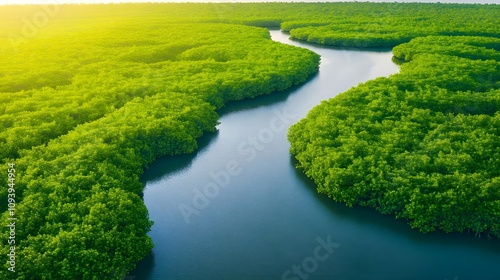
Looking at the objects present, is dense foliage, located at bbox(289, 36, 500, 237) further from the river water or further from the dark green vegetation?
the river water

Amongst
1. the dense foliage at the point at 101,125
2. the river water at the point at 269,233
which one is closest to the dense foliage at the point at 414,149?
the river water at the point at 269,233

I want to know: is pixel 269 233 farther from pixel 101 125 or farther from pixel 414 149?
pixel 101 125

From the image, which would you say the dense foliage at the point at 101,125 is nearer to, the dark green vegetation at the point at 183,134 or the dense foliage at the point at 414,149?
the dark green vegetation at the point at 183,134

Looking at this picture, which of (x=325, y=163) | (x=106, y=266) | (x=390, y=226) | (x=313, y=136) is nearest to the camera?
(x=106, y=266)

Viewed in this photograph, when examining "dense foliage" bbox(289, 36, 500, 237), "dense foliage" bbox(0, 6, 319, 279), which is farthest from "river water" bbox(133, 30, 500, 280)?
"dense foliage" bbox(0, 6, 319, 279)

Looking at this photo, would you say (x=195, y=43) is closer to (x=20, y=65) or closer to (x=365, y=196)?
(x=20, y=65)

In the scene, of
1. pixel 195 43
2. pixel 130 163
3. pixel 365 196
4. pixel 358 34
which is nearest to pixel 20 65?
pixel 195 43
